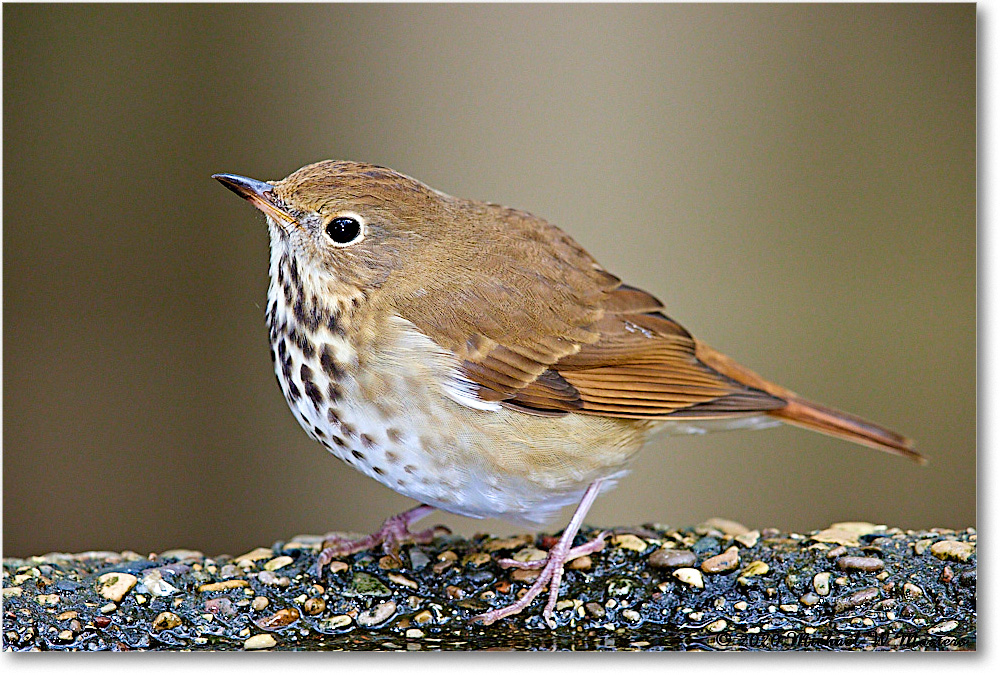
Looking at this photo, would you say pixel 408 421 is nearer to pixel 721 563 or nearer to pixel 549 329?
pixel 549 329

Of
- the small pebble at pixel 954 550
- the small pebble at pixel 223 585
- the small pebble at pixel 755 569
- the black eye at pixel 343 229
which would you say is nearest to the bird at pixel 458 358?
the black eye at pixel 343 229

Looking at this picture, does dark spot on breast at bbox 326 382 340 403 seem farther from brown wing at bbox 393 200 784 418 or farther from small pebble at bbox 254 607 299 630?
small pebble at bbox 254 607 299 630

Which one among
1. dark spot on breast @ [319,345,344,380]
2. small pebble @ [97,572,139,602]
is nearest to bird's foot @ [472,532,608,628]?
dark spot on breast @ [319,345,344,380]

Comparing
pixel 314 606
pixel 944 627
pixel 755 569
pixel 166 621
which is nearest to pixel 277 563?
pixel 314 606

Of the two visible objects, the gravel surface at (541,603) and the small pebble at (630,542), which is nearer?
the gravel surface at (541,603)

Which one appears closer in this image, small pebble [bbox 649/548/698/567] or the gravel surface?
the gravel surface

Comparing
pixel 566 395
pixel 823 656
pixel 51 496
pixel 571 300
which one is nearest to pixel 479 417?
pixel 566 395

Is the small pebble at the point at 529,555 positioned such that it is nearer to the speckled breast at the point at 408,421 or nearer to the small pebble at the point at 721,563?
the speckled breast at the point at 408,421
